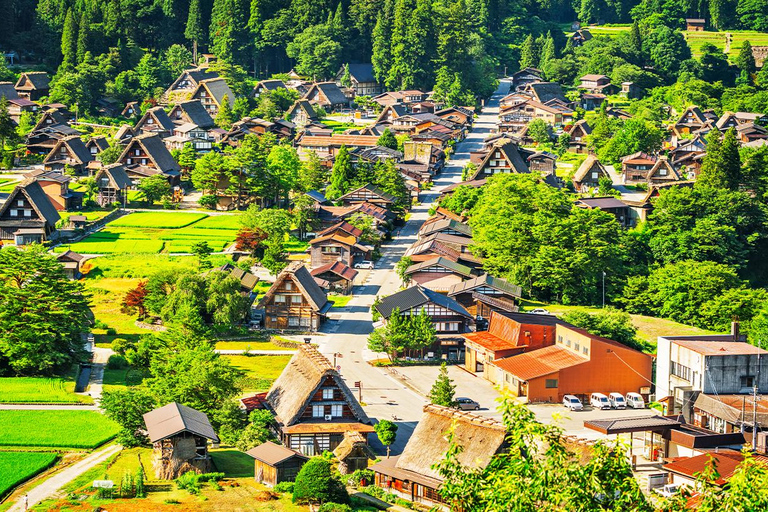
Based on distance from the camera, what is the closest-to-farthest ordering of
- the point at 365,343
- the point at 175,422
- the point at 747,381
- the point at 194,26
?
the point at 175,422 < the point at 747,381 < the point at 365,343 < the point at 194,26

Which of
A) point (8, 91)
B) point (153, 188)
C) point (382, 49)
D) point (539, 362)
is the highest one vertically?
point (382, 49)

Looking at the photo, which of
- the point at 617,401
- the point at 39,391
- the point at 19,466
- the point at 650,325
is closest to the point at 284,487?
the point at 19,466

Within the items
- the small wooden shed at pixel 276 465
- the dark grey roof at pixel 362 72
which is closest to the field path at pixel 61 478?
the small wooden shed at pixel 276 465

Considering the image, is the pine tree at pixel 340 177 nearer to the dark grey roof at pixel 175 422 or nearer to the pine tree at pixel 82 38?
the pine tree at pixel 82 38

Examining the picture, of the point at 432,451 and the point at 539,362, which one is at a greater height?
the point at 432,451

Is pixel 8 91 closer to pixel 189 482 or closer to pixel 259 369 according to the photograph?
pixel 259 369

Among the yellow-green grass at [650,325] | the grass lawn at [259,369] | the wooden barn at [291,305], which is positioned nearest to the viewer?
the grass lawn at [259,369]

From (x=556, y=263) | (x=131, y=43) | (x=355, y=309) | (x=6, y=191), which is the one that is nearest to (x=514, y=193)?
(x=556, y=263)
